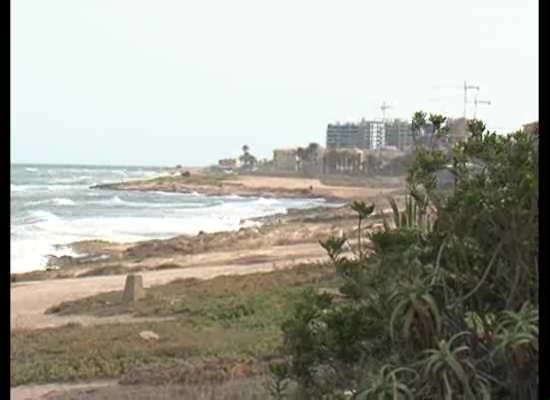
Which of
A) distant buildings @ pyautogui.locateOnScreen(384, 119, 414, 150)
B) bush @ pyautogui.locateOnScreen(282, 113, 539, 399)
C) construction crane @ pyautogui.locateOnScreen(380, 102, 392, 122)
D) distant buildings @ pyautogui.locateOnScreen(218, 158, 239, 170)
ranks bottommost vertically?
bush @ pyautogui.locateOnScreen(282, 113, 539, 399)

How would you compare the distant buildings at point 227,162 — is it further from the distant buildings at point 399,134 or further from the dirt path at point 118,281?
the dirt path at point 118,281

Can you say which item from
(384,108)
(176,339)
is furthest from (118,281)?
(384,108)

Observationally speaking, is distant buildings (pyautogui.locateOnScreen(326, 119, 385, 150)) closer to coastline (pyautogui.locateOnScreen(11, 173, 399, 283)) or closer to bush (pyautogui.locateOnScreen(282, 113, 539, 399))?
bush (pyautogui.locateOnScreen(282, 113, 539, 399))

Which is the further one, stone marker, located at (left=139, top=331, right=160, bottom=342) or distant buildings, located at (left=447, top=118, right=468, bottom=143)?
stone marker, located at (left=139, top=331, right=160, bottom=342)

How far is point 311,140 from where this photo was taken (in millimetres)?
1859

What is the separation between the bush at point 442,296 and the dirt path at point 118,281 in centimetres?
289

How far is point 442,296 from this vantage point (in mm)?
873

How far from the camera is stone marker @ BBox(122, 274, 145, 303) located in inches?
183

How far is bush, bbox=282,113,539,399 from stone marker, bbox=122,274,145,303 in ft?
12.1

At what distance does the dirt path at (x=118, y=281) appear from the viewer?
13.4 ft

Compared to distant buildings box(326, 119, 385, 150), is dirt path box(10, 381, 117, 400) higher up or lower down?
lower down

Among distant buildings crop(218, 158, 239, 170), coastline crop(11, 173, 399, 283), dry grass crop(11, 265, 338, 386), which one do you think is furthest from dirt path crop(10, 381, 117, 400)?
coastline crop(11, 173, 399, 283)

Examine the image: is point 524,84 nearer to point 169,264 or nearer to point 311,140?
point 311,140

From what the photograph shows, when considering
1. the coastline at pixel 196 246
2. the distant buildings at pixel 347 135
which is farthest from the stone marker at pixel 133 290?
the distant buildings at pixel 347 135
